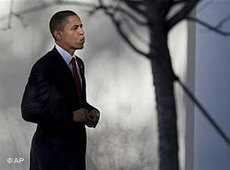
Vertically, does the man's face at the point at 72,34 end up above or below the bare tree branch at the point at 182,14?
above

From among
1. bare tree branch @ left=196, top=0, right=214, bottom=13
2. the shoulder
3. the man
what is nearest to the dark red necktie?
the man

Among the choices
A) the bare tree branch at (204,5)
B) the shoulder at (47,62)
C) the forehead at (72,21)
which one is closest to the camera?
the forehead at (72,21)

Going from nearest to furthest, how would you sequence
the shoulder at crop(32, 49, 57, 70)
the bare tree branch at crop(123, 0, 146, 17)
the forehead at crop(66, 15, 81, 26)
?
the bare tree branch at crop(123, 0, 146, 17) < the forehead at crop(66, 15, 81, 26) < the shoulder at crop(32, 49, 57, 70)

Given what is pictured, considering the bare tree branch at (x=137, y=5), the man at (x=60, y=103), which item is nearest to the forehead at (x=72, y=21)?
the man at (x=60, y=103)

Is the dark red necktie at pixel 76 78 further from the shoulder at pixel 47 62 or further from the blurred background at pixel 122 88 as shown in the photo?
the blurred background at pixel 122 88

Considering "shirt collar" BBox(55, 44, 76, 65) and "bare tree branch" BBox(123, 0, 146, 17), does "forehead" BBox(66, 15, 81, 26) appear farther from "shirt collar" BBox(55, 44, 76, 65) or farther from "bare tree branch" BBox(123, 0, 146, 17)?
"bare tree branch" BBox(123, 0, 146, 17)

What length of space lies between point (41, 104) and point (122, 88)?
2.26 m

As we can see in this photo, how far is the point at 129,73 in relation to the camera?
20.1ft

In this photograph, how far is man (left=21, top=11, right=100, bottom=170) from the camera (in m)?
3.89

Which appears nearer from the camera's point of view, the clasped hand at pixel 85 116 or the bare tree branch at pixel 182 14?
the bare tree branch at pixel 182 14

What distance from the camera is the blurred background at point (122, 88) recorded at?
5.99 m

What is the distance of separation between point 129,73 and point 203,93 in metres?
0.64

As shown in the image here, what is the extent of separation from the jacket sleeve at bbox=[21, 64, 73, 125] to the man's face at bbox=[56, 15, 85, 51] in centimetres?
19

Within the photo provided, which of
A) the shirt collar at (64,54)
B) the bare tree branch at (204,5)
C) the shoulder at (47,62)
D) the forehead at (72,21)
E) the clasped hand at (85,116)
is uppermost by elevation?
the bare tree branch at (204,5)
